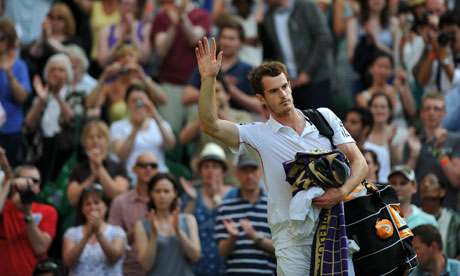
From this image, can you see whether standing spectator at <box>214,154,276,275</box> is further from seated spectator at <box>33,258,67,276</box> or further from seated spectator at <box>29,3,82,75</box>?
seated spectator at <box>29,3,82,75</box>

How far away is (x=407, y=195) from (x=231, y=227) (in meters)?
1.81

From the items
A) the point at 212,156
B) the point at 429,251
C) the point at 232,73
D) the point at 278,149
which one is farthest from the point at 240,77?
the point at 278,149

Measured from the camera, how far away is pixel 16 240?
8.99 m

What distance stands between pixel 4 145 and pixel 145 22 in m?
3.48

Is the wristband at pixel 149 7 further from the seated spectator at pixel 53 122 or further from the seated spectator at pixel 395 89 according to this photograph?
the seated spectator at pixel 395 89

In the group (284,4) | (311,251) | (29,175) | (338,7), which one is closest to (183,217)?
(29,175)

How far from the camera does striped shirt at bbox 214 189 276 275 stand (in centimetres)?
868

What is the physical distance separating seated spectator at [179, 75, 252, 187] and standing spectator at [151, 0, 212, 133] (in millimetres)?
1086

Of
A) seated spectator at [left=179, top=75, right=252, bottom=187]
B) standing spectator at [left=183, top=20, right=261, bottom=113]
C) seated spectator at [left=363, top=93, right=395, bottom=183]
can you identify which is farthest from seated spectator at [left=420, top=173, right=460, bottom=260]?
standing spectator at [left=183, top=20, right=261, bottom=113]

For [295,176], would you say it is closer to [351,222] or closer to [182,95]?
[351,222]

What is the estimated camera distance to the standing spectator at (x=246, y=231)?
8672 millimetres

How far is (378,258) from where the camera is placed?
606 centimetres

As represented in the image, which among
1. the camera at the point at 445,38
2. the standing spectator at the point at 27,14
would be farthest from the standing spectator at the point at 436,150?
the standing spectator at the point at 27,14

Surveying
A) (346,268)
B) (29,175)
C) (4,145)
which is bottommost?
(346,268)
